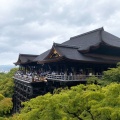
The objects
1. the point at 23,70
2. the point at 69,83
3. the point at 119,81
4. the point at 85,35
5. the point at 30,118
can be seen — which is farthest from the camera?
the point at 23,70

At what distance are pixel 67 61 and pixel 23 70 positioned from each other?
2550 centimetres

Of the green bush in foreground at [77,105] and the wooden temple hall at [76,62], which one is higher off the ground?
the wooden temple hall at [76,62]

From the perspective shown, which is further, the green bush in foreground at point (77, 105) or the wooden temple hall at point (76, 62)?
the wooden temple hall at point (76, 62)

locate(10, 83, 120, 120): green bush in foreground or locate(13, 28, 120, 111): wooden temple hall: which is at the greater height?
locate(13, 28, 120, 111): wooden temple hall

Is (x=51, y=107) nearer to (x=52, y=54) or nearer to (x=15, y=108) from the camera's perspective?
(x=52, y=54)

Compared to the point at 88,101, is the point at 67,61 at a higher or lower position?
higher

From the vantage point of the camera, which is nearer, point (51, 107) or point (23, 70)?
point (51, 107)

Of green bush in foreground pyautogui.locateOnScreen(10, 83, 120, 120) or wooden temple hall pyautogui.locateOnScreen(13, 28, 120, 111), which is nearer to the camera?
→ green bush in foreground pyautogui.locateOnScreen(10, 83, 120, 120)

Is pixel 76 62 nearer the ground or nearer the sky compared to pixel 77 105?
nearer the sky

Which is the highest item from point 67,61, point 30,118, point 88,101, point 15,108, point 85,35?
point 85,35

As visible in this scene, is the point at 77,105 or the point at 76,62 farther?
the point at 76,62

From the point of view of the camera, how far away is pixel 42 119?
11461 mm

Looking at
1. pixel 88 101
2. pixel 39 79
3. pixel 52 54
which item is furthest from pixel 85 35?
pixel 88 101

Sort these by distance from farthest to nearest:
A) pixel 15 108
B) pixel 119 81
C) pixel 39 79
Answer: pixel 15 108, pixel 39 79, pixel 119 81
